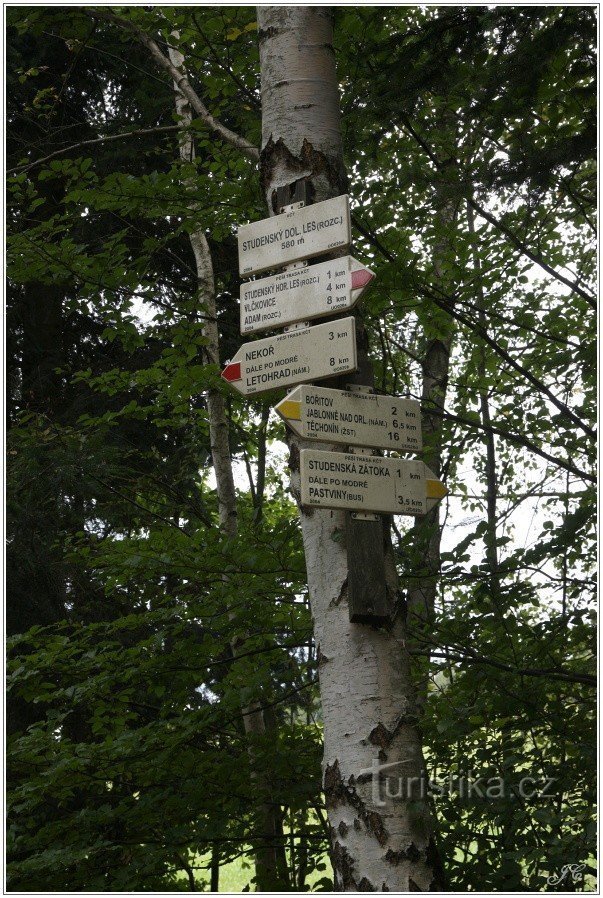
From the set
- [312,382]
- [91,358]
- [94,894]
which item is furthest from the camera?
[91,358]

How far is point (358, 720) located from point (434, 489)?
0.77m

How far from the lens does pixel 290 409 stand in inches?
102

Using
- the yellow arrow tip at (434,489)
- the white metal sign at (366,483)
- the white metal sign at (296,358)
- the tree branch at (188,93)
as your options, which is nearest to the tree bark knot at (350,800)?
the white metal sign at (366,483)

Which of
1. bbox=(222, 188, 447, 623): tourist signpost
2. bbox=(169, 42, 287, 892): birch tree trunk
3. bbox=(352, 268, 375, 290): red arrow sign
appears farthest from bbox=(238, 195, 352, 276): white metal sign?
bbox=(169, 42, 287, 892): birch tree trunk

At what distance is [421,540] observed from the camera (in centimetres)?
420

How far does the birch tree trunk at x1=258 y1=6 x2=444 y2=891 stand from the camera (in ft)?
8.22

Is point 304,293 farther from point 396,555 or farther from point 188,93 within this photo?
point 188,93

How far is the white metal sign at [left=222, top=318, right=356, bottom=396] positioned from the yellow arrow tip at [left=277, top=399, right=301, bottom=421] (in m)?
0.18

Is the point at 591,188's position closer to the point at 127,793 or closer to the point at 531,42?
the point at 531,42

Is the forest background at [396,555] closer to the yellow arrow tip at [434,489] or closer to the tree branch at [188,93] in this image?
the tree branch at [188,93]

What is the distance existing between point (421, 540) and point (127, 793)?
3.24m

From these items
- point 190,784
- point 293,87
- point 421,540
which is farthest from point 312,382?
point 190,784

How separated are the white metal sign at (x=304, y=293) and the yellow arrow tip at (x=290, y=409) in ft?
1.10

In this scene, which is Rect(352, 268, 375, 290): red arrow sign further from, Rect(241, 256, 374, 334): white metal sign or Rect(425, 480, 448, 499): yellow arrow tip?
Rect(425, 480, 448, 499): yellow arrow tip
